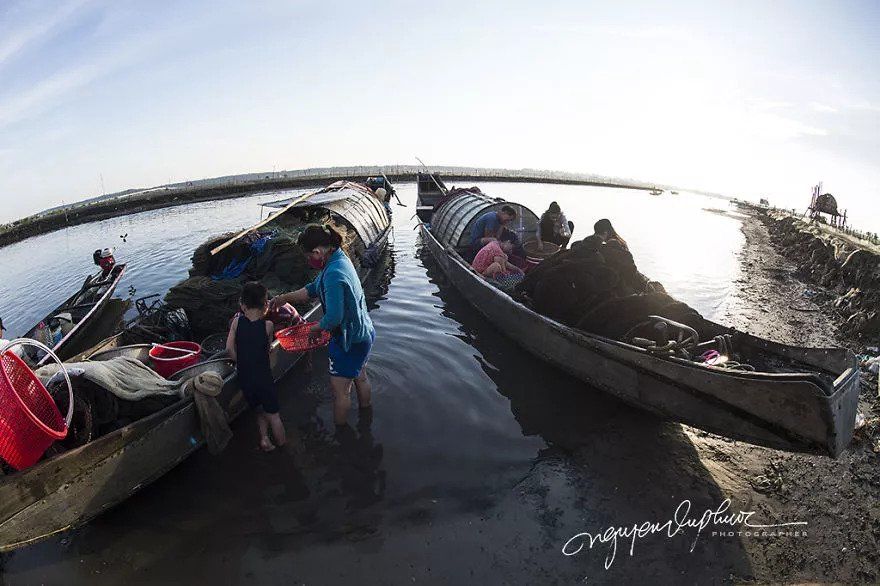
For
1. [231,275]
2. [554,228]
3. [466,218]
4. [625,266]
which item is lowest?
[231,275]

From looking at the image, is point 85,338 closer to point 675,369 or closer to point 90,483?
point 90,483

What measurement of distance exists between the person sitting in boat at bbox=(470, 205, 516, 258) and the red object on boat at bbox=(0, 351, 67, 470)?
9.23m

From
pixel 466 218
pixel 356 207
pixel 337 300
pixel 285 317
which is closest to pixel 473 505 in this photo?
pixel 337 300

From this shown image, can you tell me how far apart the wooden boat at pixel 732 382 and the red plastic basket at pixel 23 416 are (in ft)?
21.5

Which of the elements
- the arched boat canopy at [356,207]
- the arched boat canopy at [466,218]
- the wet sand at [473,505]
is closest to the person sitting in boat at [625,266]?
the wet sand at [473,505]

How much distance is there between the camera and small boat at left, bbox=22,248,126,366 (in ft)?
31.0

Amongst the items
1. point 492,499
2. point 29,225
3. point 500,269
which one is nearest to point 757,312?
point 500,269

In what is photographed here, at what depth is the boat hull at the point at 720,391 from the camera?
421 cm

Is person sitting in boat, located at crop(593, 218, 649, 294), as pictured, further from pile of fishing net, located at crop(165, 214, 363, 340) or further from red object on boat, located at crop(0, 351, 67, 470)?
red object on boat, located at crop(0, 351, 67, 470)

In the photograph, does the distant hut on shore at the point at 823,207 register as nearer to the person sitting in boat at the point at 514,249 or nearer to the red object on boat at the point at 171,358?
the person sitting in boat at the point at 514,249

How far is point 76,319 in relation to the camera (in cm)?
1128

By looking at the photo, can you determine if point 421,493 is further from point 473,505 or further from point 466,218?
point 466,218
